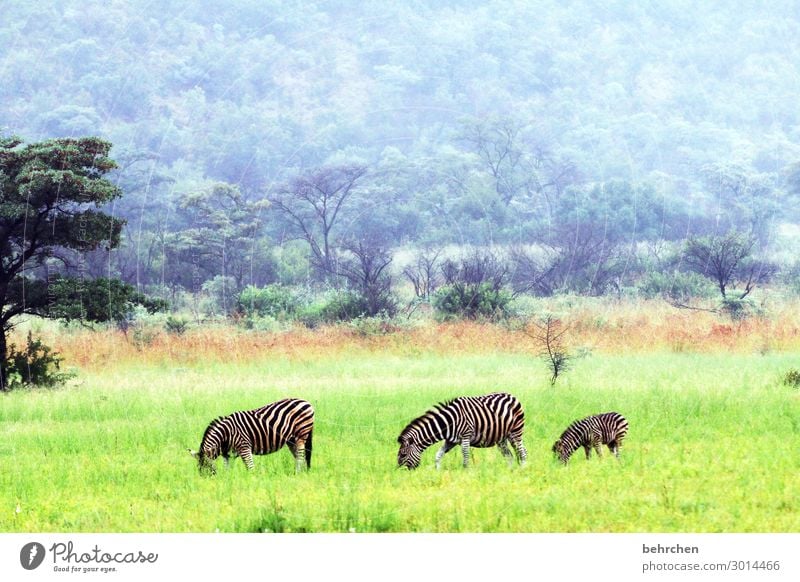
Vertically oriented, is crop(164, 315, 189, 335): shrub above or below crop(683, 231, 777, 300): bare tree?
below

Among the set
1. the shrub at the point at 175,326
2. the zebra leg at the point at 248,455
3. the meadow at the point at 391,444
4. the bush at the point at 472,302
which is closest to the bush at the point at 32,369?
the meadow at the point at 391,444

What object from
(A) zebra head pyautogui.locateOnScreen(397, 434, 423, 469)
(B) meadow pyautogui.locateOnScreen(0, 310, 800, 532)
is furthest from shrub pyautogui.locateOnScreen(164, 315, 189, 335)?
(A) zebra head pyautogui.locateOnScreen(397, 434, 423, 469)

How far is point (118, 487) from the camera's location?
10.8 m

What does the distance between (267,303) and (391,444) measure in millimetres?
18894

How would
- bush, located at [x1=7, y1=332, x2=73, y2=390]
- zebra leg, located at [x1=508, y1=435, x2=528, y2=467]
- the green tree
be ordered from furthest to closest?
bush, located at [x1=7, y1=332, x2=73, y2=390] < the green tree < zebra leg, located at [x1=508, y1=435, x2=528, y2=467]

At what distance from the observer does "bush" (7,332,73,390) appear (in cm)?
1833

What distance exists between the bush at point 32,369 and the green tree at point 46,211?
0.41ft

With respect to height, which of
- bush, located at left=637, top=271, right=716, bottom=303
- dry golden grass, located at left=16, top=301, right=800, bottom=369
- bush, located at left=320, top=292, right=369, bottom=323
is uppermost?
bush, located at left=637, top=271, right=716, bottom=303

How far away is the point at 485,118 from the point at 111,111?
21.7 m

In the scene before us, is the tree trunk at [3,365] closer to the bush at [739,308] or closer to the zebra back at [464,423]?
the zebra back at [464,423]

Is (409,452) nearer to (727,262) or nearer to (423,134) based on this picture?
(727,262)

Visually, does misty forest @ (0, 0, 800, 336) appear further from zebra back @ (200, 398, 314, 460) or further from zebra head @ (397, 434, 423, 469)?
zebra head @ (397, 434, 423, 469)

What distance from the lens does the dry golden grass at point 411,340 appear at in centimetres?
2033
